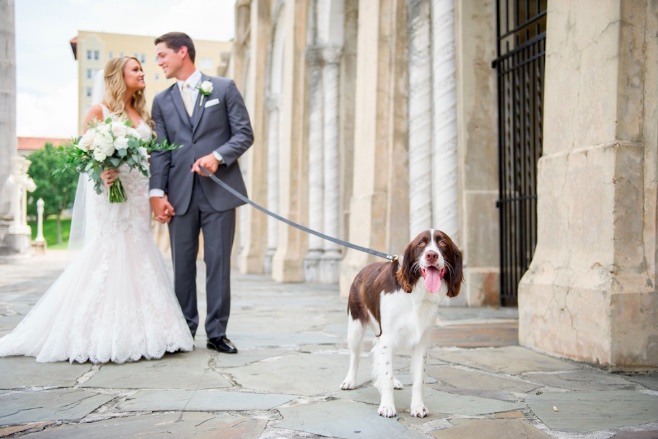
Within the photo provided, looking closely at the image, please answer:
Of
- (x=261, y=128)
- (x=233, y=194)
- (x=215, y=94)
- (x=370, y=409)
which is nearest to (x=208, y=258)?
(x=233, y=194)

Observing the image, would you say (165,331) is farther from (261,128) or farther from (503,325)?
(261,128)

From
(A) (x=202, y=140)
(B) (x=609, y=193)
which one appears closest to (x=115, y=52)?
(A) (x=202, y=140)

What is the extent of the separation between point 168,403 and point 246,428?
1.89ft

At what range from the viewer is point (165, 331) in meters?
4.45

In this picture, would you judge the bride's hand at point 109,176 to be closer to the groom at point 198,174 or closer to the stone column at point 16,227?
the groom at point 198,174

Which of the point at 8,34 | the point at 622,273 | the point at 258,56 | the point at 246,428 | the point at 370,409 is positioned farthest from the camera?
the point at 8,34

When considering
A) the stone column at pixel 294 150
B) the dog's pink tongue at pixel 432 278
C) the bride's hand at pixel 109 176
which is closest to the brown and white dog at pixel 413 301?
the dog's pink tongue at pixel 432 278

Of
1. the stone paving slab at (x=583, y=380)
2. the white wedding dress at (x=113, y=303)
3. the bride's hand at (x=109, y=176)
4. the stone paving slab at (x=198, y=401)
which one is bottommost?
the stone paving slab at (x=583, y=380)

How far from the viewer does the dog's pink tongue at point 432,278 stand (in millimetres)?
2844

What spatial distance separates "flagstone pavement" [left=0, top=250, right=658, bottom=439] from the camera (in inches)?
108

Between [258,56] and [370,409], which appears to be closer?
[370,409]

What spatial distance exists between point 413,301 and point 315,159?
1060 centimetres

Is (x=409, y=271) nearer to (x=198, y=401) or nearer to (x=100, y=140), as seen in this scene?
(x=198, y=401)

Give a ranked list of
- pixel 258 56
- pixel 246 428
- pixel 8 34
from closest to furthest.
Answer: pixel 246 428 < pixel 258 56 < pixel 8 34
